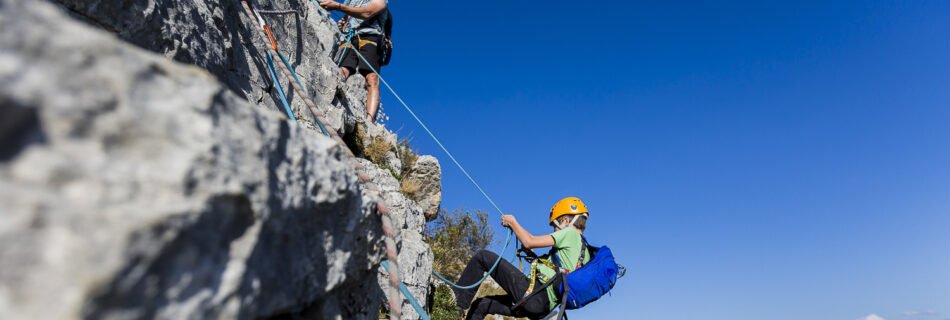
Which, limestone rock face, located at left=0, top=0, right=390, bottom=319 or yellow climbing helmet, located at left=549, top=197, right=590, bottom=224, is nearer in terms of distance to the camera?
limestone rock face, located at left=0, top=0, right=390, bottom=319

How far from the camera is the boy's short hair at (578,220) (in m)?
6.06

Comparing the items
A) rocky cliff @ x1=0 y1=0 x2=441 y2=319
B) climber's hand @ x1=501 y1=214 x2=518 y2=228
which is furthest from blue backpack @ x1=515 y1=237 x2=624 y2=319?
rocky cliff @ x1=0 y1=0 x2=441 y2=319

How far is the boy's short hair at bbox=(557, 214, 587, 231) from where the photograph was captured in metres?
6.06

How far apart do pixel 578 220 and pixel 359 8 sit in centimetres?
475

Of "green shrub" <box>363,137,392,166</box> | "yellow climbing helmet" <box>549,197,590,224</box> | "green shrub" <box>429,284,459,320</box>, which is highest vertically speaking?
"green shrub" <box>363,137,392,166</box>

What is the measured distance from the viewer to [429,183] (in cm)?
928

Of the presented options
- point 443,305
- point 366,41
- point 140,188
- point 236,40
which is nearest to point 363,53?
point 366,41

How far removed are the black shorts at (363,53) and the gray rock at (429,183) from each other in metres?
2.16

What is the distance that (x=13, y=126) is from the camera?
84 centimetres

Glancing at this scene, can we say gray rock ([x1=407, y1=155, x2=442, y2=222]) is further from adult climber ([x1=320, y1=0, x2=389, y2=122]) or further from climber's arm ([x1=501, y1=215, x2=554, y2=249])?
climber's arm ([x1=501, y1=215, x2=554, y2=249])

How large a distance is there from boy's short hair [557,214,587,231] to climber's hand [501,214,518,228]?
0.80 m

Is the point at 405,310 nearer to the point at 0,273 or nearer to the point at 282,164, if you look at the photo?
the point at 282,164

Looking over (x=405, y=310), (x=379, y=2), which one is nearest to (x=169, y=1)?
(x=405, y=310)

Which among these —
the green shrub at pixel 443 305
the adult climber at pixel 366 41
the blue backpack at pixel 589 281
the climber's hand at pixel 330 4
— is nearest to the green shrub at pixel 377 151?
the adult climber at pixel 366 41
